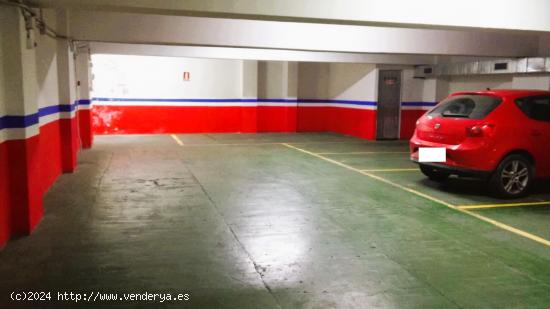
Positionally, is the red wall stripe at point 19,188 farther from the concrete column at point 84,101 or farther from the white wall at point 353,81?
the white wall at point 353,81

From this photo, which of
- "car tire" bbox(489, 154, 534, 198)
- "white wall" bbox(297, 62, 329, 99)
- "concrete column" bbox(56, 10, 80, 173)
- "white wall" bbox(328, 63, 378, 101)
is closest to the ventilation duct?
"white wall" bbox(328, 63, 378, 101)

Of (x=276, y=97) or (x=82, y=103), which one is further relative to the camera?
(x=276, y=97)

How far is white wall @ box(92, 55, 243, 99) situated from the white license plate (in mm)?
10293

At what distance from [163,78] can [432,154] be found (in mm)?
11079

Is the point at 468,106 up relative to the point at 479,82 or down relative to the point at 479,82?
down

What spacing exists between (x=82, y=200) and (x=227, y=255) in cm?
309

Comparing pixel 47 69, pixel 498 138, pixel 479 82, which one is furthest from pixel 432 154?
pixel 479 82

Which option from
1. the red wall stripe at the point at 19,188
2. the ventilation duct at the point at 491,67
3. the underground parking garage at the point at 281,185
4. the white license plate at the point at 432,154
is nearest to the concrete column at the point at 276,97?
the underground parking garage at the point at 281,185

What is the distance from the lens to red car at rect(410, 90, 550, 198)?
6.70 metres

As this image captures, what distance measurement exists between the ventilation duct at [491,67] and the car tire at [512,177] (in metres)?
3.71

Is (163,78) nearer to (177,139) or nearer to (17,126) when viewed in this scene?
(177,139)

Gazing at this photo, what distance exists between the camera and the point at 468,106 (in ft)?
23.2

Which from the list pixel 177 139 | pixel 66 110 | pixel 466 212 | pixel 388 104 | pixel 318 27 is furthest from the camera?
pixel 388 104

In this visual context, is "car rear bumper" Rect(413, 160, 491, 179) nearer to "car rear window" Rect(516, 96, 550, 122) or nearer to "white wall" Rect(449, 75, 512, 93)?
"car rear window" Rect(516, 96, 550, 122)
